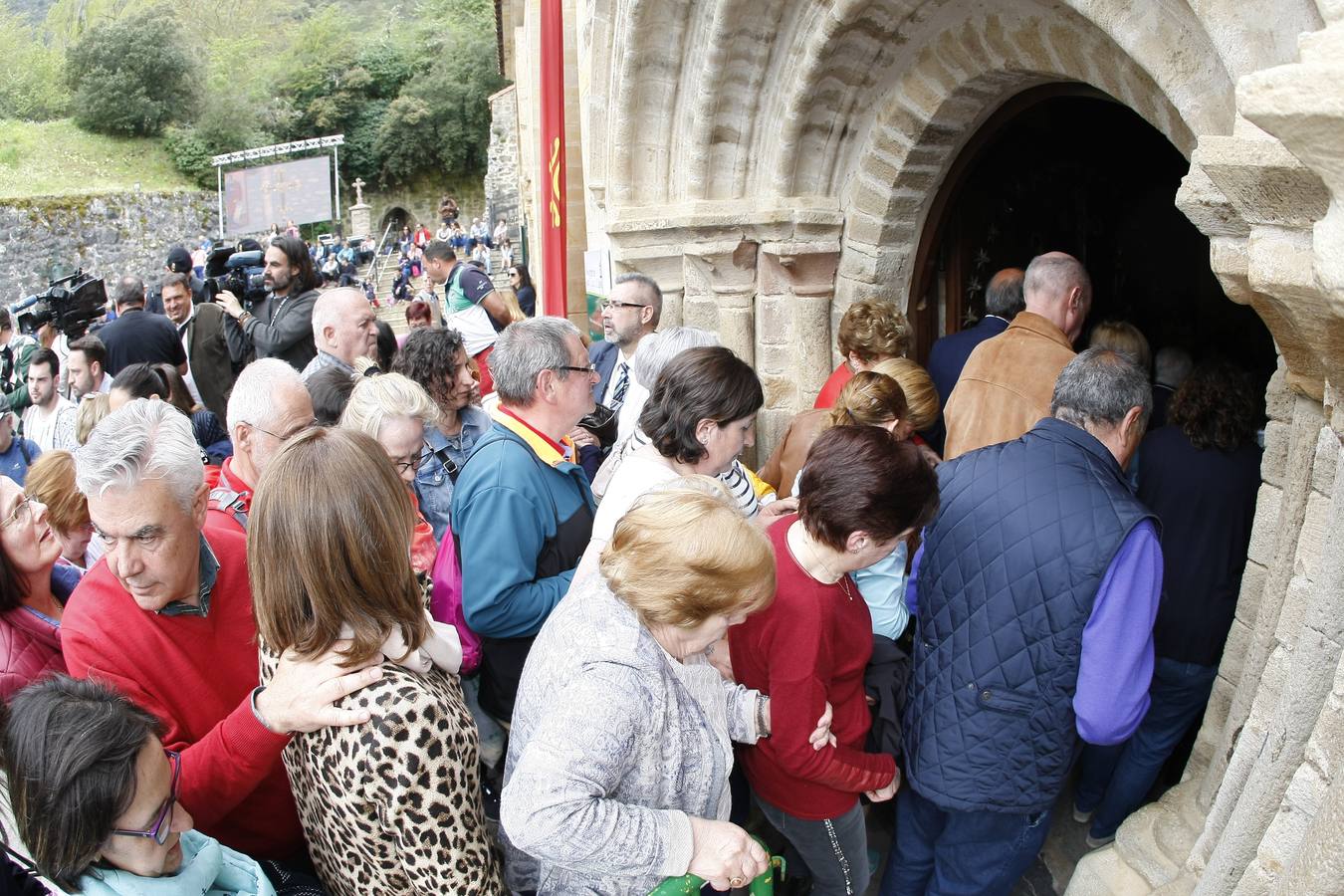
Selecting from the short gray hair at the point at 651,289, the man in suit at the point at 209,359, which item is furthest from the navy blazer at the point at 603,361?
the man in suit at the point at 209,359

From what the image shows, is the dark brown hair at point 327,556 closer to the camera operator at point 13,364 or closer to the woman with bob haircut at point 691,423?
the woman with bob haircut at point 691,423

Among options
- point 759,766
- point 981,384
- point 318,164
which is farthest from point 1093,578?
point 318,164

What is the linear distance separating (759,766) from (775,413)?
228cm

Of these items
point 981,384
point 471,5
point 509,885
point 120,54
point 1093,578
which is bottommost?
point 509,885

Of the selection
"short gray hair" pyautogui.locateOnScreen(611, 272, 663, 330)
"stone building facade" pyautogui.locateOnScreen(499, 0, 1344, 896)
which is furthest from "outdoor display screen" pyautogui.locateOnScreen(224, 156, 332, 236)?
"short gray hair" pyautogui.locateOnScreen(611, 272, 663, 330)

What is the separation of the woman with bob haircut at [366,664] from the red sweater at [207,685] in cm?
12

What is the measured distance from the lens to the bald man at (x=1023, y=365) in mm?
2771

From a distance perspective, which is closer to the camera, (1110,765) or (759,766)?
(759,766)

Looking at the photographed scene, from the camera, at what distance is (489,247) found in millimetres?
26688

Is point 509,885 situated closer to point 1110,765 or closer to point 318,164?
point 1110,765

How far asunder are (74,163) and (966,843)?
33.5 m

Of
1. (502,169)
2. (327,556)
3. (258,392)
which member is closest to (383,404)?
(258,392)

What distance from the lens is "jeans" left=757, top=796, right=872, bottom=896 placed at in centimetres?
197

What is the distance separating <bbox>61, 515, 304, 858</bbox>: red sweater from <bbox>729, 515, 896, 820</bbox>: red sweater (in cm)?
90
